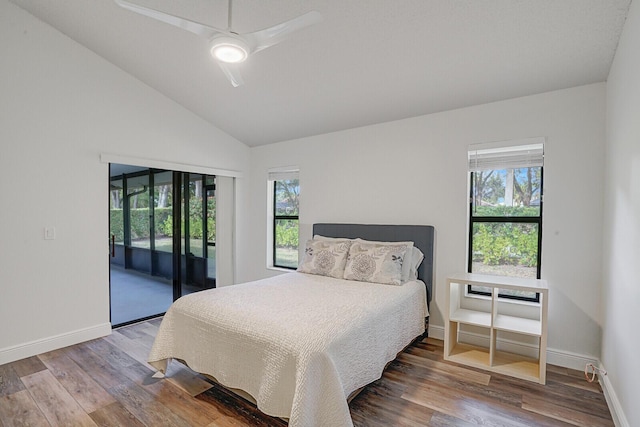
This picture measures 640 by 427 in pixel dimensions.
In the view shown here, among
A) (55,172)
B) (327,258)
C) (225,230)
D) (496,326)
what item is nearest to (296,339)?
(327,258)

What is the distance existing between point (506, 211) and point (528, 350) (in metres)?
1.25

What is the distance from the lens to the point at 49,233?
9.70 feet

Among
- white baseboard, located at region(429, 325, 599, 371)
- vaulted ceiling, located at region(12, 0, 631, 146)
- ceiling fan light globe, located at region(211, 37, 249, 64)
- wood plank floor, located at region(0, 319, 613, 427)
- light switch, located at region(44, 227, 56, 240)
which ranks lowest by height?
wood plank floor, located at region(0, 319, 613, 427)

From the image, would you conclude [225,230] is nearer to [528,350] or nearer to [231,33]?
[231,33]

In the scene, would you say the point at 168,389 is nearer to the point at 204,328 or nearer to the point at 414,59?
the point at 204,328

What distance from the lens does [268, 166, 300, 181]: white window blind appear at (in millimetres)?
4430

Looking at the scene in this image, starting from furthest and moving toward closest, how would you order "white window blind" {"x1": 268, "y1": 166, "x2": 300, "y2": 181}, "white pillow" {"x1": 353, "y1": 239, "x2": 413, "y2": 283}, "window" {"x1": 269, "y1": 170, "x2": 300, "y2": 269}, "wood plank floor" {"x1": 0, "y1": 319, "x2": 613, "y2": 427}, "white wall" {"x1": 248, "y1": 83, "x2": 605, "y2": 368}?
1. "window" {"x1": 269, "y1": 170, "x2": 300, "y2": 269}
2. "white window blind" {"x1": 268, "y1": 166, "x2": 300, "y2": 181}
3. "white pillow" {"x1": 353, "y1": 239, "x2": 413, "y2": 283}
4. "white wall" {"x1": 248, "y1": 83, "x2": 605, "y2": 368}
5. "wood plank floor" {"x1": 0, "y1": 319, "x2": 613, "y2": 427}

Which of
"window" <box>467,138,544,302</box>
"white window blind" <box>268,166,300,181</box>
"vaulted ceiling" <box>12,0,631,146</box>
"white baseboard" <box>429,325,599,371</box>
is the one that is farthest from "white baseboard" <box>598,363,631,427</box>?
"white window blind" <box>268,166,300,181</box>

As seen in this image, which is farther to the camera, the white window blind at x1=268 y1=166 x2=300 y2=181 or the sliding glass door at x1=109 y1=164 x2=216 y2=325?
the white window blind at x1=268 y1=166 x2=300 y2=181

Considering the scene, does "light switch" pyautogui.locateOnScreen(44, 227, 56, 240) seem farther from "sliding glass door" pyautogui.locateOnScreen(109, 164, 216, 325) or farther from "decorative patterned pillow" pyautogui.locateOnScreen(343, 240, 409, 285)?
"decorative patterned pillow" pyautogui.locateOnScreen(343, 240, 409, 285)

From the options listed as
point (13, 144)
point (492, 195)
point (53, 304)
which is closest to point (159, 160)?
point (13, 144)

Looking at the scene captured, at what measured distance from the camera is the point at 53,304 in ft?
9.80

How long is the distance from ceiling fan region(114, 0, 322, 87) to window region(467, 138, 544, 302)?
2.13 meters

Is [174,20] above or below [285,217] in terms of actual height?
above
